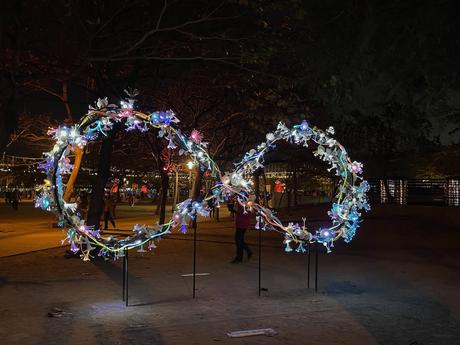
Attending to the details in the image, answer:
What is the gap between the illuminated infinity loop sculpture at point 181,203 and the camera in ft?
29.2

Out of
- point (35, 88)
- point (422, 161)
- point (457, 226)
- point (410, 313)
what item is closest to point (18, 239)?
point (35, 88)

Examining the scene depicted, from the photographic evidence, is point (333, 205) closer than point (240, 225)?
Yes

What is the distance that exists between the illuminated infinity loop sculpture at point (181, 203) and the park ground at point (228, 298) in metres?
0.97

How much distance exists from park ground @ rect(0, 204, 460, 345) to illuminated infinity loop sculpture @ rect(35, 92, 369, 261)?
3.17ft

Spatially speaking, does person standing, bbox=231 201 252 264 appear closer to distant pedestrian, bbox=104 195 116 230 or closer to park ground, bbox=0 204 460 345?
park ground, bbox=0 204 460 345

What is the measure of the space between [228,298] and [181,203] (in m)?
1.83

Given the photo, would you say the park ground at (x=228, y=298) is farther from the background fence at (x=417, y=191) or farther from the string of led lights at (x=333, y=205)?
the background fence at (x=417, y=191)

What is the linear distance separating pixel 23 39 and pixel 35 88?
7.55m

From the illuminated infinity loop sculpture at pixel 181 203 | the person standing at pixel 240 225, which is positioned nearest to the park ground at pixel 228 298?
the person standing at pixel 240 225

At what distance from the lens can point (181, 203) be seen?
381 inches

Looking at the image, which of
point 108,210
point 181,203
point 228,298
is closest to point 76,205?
point 181,203

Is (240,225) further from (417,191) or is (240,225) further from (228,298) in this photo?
(417,191)

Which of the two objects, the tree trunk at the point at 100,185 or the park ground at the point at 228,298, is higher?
the tree trunk at the point at 100,185

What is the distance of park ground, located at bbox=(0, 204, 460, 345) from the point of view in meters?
7.53
